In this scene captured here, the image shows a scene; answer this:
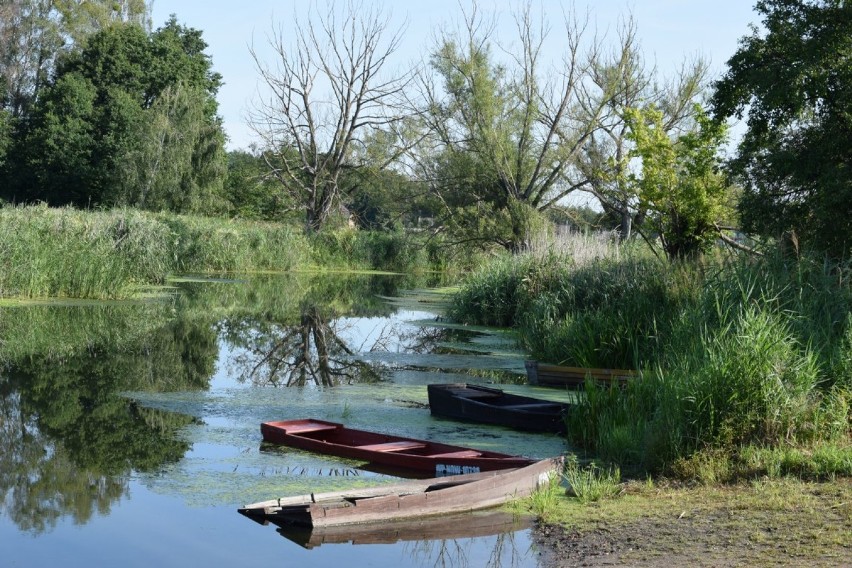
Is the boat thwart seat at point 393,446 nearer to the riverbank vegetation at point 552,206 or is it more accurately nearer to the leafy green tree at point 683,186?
the riverbank vegetation at point 552,206

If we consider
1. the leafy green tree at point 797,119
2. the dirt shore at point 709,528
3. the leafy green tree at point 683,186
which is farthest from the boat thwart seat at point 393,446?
the leafy green tree at point 683,186

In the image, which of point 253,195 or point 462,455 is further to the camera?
point 253,195

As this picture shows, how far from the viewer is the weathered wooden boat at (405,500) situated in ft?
22.4

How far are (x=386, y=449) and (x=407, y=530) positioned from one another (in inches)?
81.7

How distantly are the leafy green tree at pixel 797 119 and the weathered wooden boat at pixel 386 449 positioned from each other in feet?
32.2

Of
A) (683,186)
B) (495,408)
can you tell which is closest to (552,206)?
(683,186)

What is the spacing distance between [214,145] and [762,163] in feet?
114

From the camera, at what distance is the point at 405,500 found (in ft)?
22.9

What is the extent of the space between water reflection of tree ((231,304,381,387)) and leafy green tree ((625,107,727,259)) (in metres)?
10.9

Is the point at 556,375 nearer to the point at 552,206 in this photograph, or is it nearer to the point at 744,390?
the point at 744,390

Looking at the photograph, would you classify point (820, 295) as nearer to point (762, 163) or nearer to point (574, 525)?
point (574, 525)

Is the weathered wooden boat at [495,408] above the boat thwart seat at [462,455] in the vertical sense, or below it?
above

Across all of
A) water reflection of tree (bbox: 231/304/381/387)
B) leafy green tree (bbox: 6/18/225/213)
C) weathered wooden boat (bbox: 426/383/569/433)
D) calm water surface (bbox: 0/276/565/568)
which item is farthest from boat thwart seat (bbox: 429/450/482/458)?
leafy green tree (bbox: 6/18/225/213)

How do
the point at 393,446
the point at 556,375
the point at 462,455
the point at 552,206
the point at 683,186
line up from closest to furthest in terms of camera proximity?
the point at 462,455
the point at 393,446
the point at 556,375
the point at 683,186
the point at 552,206
